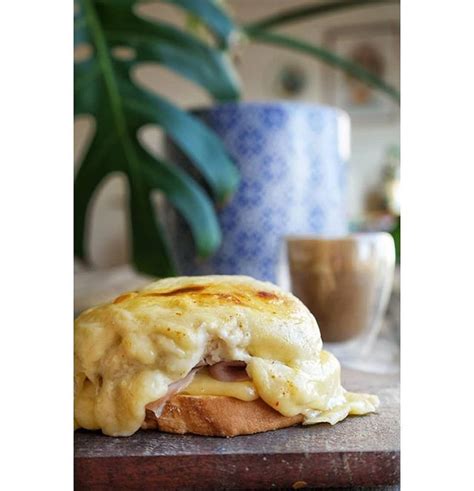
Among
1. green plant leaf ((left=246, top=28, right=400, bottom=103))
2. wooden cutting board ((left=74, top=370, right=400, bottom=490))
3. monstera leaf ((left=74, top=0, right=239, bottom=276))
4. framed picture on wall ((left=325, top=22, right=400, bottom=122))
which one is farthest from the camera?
framed picture on wall ((left=325, top=22, right=400, bottom=122))

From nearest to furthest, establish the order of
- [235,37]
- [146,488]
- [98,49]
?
1. [146,488]
2. [98,49]
3. [235,37]

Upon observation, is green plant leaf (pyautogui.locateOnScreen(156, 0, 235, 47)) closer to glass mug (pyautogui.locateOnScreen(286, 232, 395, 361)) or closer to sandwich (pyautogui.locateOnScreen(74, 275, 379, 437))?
glass mug (pyautogui.locateOnScreen(286, 232, 395, 361))

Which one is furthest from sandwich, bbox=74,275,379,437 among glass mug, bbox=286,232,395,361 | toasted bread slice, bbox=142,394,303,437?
glass mug, bbox=286,232,395,361

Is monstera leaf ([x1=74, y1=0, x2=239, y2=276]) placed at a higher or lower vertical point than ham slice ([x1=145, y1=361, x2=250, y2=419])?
higher

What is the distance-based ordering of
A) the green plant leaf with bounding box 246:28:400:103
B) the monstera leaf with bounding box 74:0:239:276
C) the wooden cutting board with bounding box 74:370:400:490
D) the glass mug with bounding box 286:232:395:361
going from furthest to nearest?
the green plant leaf with bounding box 246:28:400:103 < the monstera leaf with bounding box 74:0:239:276 < the glass mug with bounding box 286:232:395:361 < the wooden cutting board with bounding box 74:370:400:490

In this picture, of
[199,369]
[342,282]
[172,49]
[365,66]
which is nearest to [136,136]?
[172,49]
